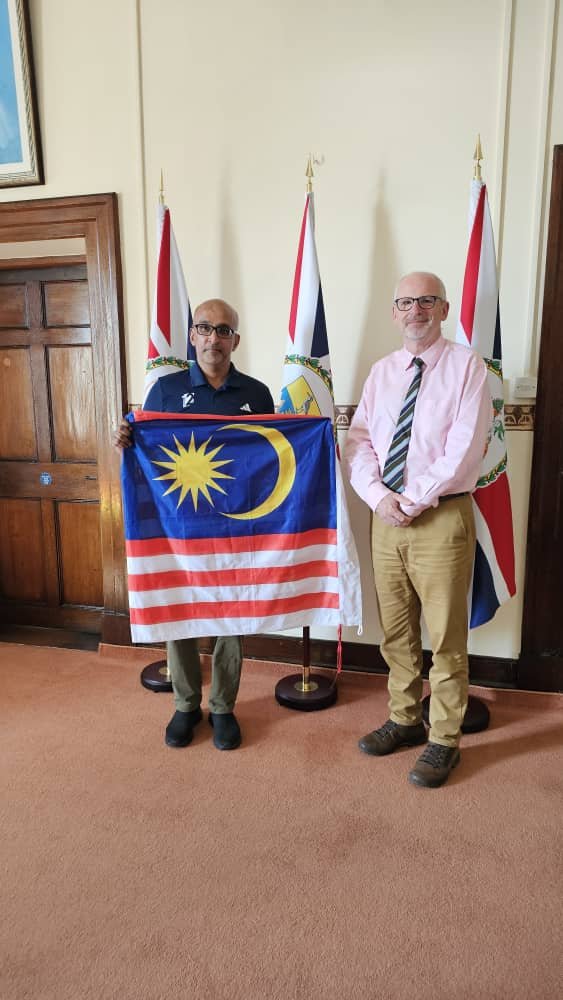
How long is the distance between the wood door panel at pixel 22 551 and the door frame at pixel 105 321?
2.01 ft

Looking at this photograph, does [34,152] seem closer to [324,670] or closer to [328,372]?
[328,372]

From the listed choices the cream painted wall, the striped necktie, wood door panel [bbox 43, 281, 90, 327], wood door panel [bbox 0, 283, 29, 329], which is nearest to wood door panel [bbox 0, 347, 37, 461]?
wood door panel [bbox 0, 283, 29, 329]

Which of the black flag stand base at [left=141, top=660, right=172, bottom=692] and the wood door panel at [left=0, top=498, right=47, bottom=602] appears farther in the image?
the wood door panel at [left=0, top=498, right=47, bottom=602]

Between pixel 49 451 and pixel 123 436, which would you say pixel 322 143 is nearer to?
pixel 123 436

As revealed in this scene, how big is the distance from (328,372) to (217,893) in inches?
73.3

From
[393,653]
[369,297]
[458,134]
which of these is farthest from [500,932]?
[458,134]

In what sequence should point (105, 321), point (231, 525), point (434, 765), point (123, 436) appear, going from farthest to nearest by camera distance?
point (105, 321) → point (231, 525) → point (123, 436) → point (434, 765)

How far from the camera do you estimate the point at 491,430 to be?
240 cm

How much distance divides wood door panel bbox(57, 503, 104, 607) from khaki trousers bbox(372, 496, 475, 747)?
1842mm

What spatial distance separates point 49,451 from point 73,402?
1.01 feet

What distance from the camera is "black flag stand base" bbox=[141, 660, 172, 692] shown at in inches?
111

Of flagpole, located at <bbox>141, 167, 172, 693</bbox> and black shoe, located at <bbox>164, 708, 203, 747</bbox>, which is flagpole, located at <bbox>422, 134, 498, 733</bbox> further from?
flagpole, located at <bbox>141, 167, 172, 693</bbox>

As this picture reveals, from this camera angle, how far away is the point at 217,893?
65.8 inches

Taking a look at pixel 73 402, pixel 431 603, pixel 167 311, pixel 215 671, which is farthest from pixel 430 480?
pixel 73 402
